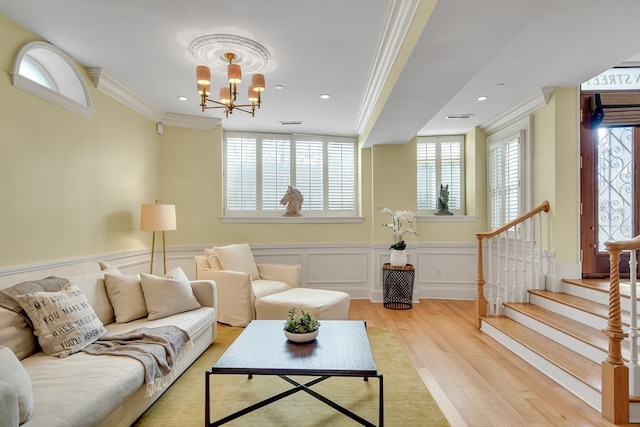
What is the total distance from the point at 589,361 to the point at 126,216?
15.2 feet

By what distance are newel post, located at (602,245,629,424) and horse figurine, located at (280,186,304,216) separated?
3881mm

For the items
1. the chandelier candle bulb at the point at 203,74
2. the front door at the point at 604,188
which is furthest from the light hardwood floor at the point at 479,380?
the chandelier candle bulb at the point at 203,74

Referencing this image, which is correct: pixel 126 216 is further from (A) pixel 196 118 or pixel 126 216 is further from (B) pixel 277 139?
(B) pixel 277 139

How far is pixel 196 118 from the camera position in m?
4.88

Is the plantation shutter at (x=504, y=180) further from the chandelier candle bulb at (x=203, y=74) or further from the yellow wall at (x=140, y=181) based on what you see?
the chandelier candle bulb at (x=203, y=74)

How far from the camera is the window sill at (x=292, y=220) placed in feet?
16.9

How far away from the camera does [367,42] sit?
2.79 m

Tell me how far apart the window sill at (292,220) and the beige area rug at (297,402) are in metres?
2.58

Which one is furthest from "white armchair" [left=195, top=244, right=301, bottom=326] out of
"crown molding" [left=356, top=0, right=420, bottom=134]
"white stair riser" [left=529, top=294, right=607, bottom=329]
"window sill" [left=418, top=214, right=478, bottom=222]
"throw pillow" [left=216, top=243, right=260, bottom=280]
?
"white stair riser" [left=529, top=294, right=607, bottom=329]

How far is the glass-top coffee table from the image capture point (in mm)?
1830

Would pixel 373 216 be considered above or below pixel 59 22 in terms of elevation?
below

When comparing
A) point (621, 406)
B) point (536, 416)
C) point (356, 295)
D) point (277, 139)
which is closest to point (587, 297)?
point (621, 406)

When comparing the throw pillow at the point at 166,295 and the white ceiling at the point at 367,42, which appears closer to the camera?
the white ceiling at the point at 367,42

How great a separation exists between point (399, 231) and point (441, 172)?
1.52 metres
